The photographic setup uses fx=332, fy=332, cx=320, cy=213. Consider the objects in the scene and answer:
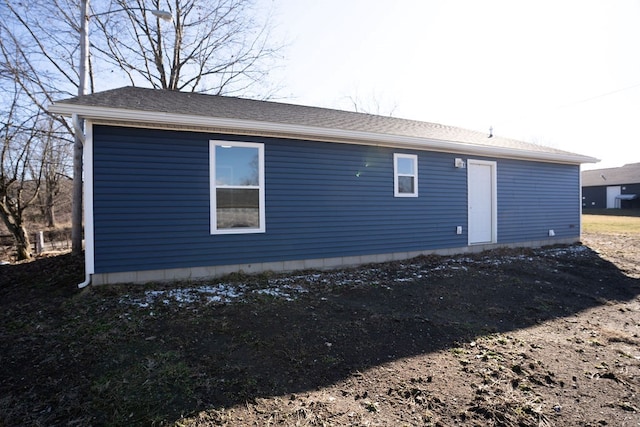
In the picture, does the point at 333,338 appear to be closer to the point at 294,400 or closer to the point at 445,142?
the point at 294,400

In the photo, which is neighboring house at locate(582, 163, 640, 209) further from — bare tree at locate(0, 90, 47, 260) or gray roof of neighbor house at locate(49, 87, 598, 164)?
bare tree at locate(0, 90, 47, 260)

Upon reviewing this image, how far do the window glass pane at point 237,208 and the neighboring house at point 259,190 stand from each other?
0.06ft

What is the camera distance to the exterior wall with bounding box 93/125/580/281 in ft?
18.0

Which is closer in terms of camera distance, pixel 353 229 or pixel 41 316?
pixel 41 316

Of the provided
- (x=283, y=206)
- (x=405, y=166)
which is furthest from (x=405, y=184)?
(x=283, y=206)

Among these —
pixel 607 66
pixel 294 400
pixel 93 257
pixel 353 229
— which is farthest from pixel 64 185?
pixel 607 66

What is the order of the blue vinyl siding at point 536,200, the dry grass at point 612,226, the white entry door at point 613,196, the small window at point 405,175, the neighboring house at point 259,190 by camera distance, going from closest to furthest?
the neighboring house at point 259,190
the small window at point 405,175
the blue vinyl siding at point 536,200
the dry grass at point 612,226
the white entry door at point 613,196

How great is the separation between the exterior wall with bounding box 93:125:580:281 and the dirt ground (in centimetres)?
67

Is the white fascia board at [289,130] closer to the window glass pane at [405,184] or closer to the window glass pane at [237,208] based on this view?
the window glass pane at [405,184]

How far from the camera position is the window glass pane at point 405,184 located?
8.00 metres

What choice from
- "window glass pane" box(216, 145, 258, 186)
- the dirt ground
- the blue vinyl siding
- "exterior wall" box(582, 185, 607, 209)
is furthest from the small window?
"exterior wall" box(582, 185, 607, 209)

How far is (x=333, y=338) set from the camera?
3.71 m

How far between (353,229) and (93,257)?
488 cm

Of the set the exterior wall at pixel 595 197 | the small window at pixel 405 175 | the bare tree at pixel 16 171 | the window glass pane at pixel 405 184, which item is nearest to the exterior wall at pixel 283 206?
the small window at pixel 405 175
